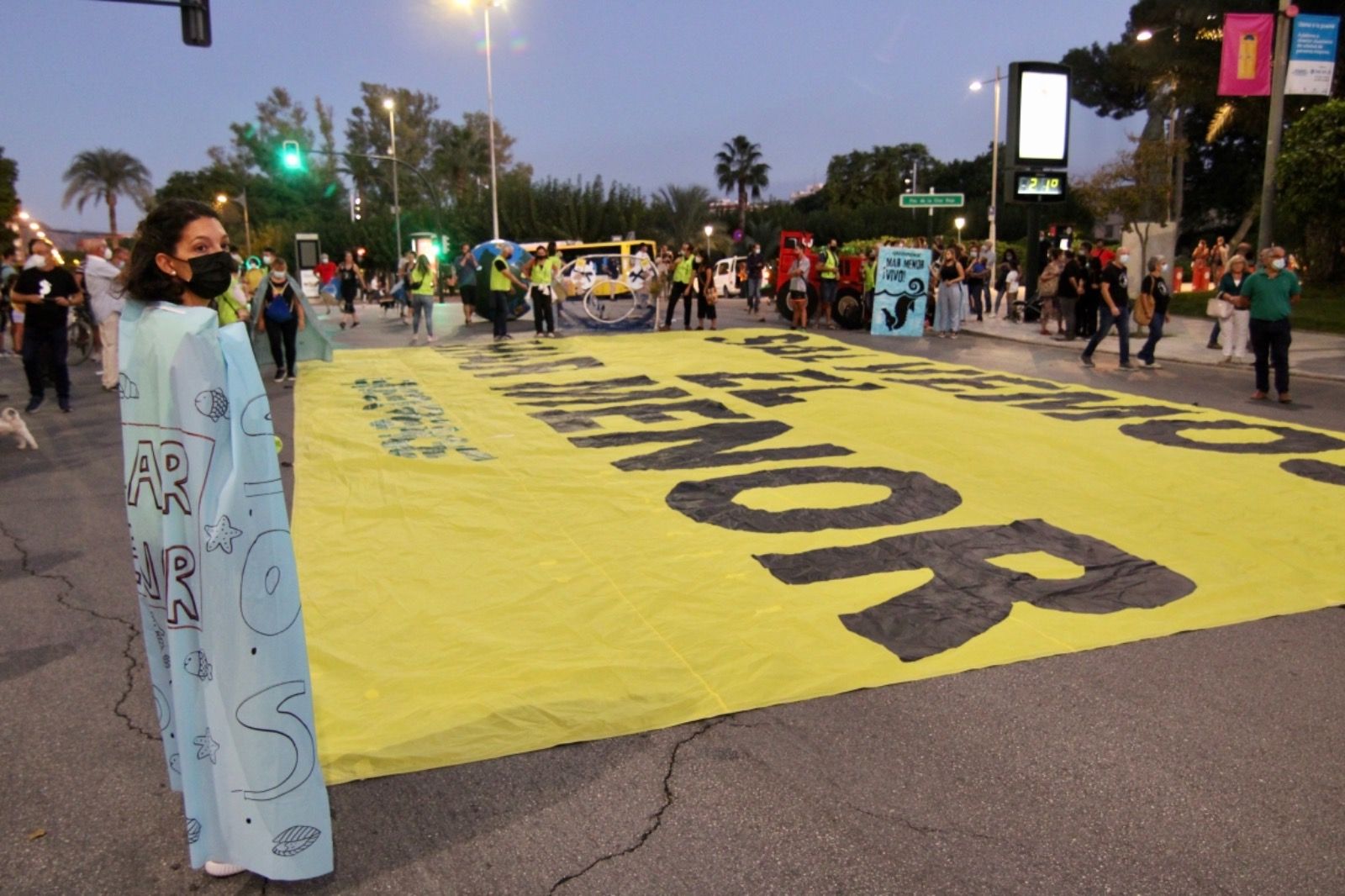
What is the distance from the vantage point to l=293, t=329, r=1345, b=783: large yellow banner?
449cm

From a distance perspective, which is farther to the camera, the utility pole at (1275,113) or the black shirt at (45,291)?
the utility pole at (1275,113)

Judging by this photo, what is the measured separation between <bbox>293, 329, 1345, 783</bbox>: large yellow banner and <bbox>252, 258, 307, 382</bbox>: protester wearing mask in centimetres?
351

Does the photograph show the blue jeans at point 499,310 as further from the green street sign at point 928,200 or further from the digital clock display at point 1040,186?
the green street sign at point 928,200

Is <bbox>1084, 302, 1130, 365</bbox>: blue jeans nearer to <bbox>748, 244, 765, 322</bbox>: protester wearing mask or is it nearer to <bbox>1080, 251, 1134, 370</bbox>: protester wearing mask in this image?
<bbox>1080, 251, 1134, 370</bbox>: protester wearing mask

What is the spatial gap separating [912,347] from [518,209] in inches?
1603

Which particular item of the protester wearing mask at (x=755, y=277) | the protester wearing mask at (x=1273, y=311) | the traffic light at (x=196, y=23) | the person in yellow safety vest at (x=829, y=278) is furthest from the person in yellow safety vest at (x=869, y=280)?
the traffic light at (x=196, y=23)

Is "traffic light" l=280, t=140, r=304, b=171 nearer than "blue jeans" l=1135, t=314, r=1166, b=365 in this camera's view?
No

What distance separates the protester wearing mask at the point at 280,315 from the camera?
14.5 metres

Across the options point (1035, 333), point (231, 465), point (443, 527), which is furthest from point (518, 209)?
point (231, 465)

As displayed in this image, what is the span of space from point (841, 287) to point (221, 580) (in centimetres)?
2138

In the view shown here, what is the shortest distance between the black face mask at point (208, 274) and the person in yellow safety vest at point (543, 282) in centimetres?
1791

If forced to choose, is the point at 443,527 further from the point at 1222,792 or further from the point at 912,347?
the point at 912,347

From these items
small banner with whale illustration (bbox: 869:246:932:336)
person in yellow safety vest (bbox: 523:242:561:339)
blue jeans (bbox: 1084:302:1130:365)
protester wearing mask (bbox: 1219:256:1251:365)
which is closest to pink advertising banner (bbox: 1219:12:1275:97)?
protester wearing mask (bbox: 1219:256:1251:365)

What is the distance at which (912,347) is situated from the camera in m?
19.2
